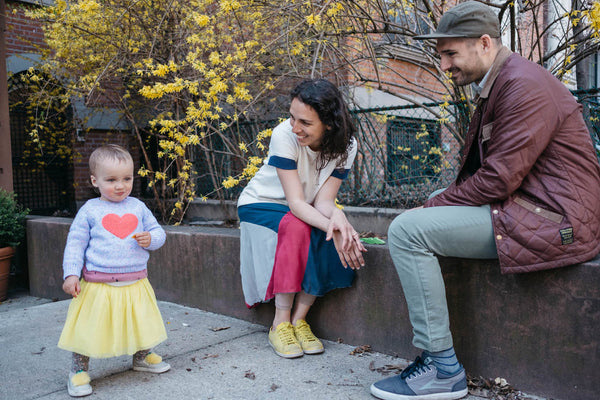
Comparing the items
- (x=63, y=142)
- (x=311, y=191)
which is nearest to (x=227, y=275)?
(x=311, y=191)

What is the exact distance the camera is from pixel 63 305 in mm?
4480

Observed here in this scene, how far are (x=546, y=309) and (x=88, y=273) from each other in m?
2.29

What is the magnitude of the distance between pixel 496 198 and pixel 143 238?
5.83 ft

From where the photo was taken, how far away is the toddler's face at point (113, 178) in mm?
2678

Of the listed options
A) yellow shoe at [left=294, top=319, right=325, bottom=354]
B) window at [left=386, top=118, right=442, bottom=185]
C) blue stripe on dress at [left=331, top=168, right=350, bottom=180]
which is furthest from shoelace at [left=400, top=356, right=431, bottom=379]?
window at [left=386, top=118, right=442, bottom=185]

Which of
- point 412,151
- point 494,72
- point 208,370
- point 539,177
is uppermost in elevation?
point 494,72

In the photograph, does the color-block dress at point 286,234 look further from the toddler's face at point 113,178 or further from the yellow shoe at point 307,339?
the toddler's face at point 113,178

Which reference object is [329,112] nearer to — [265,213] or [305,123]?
[305,123]

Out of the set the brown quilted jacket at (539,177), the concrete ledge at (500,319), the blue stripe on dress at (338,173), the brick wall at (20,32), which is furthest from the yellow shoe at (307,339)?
the brick wall at (20,32)

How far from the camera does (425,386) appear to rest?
241 cm

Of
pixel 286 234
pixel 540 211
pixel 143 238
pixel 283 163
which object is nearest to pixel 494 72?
pixel 540 211

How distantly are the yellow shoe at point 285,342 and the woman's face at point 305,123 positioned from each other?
112 centimetres

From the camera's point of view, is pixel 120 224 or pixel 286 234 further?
pixel 286 234

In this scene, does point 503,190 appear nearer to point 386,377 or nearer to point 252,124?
point 386,377
